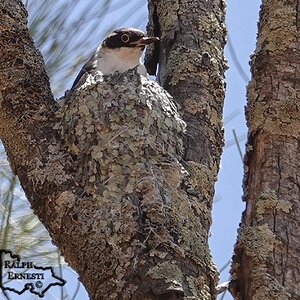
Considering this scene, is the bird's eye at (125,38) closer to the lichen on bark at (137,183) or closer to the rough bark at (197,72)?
the rough bark at (197,72)

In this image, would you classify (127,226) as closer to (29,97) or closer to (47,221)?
(47,221)

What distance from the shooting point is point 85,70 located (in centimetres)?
366

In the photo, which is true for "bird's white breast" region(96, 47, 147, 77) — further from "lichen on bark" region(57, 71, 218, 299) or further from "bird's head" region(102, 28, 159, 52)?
"lichen on bark" region(57, 71, 218, 299)

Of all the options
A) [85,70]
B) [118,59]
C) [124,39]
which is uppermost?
[124,39]

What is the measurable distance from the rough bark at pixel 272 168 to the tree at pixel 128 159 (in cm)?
16

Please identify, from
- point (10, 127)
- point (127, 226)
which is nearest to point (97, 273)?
point (127, 226)

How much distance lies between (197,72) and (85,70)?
0.72m

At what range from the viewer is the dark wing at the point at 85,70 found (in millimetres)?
3511

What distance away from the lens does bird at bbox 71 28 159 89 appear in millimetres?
3859

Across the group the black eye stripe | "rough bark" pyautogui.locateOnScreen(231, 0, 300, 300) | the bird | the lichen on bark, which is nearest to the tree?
the lichen on bark

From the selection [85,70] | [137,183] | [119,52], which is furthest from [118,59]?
[137,183]

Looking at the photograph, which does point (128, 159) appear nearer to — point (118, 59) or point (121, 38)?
point (118, 59)

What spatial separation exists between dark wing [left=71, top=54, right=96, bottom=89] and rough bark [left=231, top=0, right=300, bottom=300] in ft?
3.25

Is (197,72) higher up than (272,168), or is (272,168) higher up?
(197,72)
